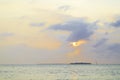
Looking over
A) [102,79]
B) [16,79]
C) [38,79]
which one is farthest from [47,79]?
[102,79]

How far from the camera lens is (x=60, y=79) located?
59.0m

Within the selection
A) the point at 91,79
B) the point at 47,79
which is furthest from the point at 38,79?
the point at 91,79

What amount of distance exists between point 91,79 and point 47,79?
26.8ft

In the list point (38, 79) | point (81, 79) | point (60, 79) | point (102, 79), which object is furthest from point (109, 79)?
point (38, 79)

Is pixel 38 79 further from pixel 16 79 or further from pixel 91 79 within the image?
pixel 91 79

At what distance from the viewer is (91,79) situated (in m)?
60.3

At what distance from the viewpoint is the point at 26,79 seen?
193 feet

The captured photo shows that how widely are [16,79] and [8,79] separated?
56.3 inches

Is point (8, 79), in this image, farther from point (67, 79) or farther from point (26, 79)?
point (67, 79)

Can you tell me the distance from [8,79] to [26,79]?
3213 mm

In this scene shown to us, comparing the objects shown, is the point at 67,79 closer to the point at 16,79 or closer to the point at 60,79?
the point at 60,79

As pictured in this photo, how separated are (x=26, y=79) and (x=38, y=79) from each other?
7.09 ft

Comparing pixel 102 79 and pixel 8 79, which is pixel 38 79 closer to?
pixel 8 79

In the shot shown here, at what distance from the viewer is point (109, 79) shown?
6078 centimetres
